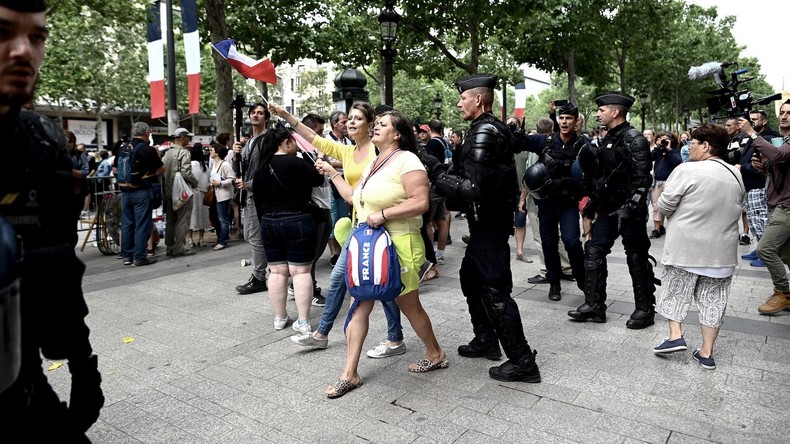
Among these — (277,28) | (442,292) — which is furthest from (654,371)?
(277,28)

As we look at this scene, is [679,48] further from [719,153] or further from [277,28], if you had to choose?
[719,153]

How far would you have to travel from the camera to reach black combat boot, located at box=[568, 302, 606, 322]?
18.2 ft

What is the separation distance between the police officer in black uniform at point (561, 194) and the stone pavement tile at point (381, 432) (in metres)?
2.91

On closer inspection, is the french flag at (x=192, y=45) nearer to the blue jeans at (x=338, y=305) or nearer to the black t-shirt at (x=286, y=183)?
the black t-shirt at (x=286, y=183)

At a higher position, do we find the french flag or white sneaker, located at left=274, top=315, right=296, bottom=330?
the french flag

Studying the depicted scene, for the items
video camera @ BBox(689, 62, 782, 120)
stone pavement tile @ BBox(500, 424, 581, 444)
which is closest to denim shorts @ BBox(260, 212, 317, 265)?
stone pavement tile @ BBox(500, 424, 581, 444)

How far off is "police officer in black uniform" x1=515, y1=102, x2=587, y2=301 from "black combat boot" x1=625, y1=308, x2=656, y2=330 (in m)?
0.97

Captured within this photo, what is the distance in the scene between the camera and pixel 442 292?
6766mm

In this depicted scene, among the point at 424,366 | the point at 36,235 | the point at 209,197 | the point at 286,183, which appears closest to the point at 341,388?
the point at 424,366

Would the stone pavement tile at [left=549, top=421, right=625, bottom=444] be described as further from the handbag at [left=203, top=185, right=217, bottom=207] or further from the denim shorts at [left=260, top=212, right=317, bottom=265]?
the handbag at [left=203, top=185, right=217, bottom=207]

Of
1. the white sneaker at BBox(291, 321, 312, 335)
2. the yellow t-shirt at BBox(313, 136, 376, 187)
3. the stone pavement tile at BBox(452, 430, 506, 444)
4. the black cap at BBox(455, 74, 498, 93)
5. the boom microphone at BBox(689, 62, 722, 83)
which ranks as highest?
the boom microphone at BBox(689, 62, 722, 83)

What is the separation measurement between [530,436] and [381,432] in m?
0.82

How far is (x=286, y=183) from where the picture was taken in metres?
5.01

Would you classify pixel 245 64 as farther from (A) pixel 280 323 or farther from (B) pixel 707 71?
(B) pixel 707 71
